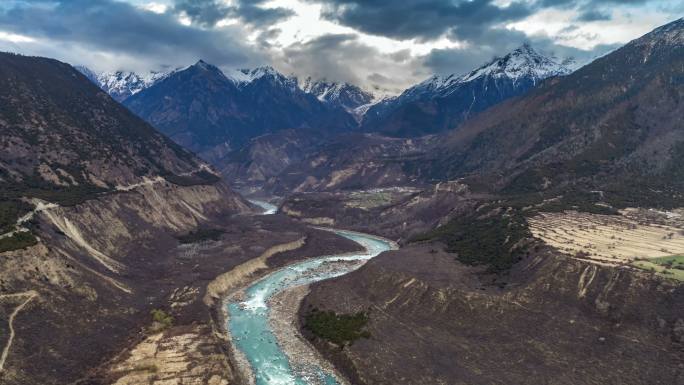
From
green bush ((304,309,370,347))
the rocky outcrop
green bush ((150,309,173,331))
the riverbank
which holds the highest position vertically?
the rocky outcrop

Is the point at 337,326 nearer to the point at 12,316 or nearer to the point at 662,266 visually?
the point at 12,316

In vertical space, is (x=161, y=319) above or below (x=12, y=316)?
below

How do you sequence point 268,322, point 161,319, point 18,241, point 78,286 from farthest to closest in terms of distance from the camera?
point 268,322
point 78,286
point 18,241
point 161,319

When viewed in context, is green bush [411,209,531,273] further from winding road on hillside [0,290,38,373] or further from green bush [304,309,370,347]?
winding road on hillside [0,290,38,373]

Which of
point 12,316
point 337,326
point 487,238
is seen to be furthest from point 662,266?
point 12,316

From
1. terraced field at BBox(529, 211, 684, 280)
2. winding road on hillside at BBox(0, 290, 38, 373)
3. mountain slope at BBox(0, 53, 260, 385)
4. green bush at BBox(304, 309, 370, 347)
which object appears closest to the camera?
winding road on hillside at BBox(0, 290, 38, 373)

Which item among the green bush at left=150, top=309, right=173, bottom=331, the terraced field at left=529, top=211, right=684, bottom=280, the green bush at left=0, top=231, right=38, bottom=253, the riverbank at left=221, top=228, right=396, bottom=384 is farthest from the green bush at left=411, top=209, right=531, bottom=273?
the green bush at left=0, top=231, right=38, bottom=253

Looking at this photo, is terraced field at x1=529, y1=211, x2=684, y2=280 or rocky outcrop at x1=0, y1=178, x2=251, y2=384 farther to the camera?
terraced field at x1=529, y1=211, x2=684, y2=280

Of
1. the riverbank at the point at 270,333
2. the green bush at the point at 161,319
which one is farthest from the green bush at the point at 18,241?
the riverbank at the point at 270,333

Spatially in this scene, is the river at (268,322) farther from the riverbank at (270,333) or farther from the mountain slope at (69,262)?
the mountain slope at (69,262)
